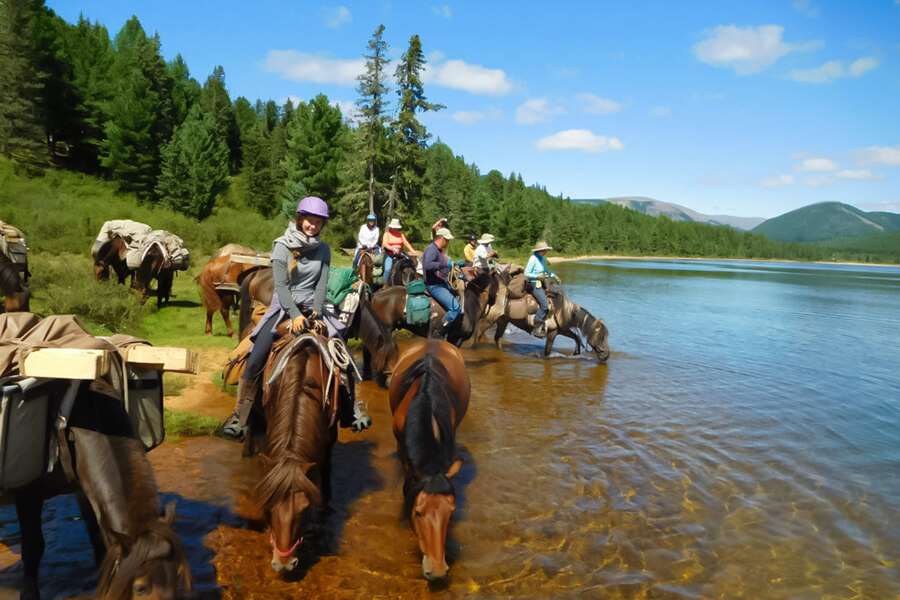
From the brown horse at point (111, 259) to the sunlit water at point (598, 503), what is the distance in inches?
389

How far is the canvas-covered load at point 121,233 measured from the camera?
14.0m

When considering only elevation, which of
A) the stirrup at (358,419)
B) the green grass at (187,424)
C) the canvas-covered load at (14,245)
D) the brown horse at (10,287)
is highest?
the canvas-covered load at (14,245)

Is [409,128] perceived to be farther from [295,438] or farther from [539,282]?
[295,438]

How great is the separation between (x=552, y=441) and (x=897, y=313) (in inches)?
1320

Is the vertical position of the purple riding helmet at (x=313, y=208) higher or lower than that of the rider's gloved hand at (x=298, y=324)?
higher

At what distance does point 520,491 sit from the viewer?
19.6 feet

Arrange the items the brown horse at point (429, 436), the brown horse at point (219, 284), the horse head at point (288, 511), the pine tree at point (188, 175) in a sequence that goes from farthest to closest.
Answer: the pine tree at point (188, 175) < the brown horse at point (219, 284) < the brown horse at point (429, 436) < the horse head at point (288, 511)

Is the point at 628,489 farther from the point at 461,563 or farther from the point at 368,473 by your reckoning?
the point at 368,473

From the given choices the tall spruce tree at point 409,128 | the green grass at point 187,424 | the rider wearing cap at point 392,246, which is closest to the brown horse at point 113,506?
the green grass at point 187,424

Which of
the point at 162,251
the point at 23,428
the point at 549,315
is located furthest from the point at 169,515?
the point at 162,251

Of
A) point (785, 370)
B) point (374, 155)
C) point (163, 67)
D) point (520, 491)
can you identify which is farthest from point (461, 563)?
point (163, 67)

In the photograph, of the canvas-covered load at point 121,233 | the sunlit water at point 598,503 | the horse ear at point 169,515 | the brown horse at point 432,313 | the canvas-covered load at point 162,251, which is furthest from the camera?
the canvas-covered load at point 121,233

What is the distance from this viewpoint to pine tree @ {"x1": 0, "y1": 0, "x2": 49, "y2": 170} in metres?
34.8

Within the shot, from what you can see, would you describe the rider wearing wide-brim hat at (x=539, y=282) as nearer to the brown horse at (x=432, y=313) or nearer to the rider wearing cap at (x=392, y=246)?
the brown horse at (x=432, y=313)
